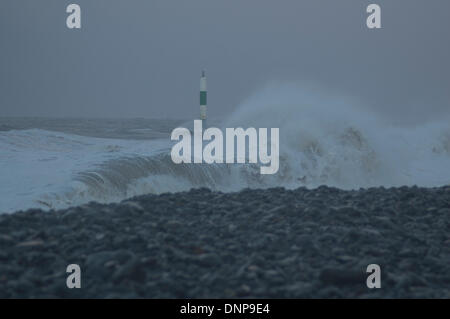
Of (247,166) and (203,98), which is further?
(203,98)

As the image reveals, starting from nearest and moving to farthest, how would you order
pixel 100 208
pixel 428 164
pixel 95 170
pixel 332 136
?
pixel 100 208 < pixel 95 170 < pixel 332 136 < pixel 428 164

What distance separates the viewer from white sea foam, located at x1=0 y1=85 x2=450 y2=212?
7.27 m

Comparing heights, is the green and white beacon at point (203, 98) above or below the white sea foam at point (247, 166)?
above

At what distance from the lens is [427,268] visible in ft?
12.6

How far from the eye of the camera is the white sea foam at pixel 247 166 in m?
7.27

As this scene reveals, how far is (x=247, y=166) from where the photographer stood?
9906mm

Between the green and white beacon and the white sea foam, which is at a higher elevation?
the green and white beacon

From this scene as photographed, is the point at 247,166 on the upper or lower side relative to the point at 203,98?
lower

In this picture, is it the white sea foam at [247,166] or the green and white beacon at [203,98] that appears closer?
the white sea foam at [247,166]

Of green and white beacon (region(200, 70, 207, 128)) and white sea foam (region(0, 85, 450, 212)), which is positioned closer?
white sea foam (region(0, 85, 450, 212))
